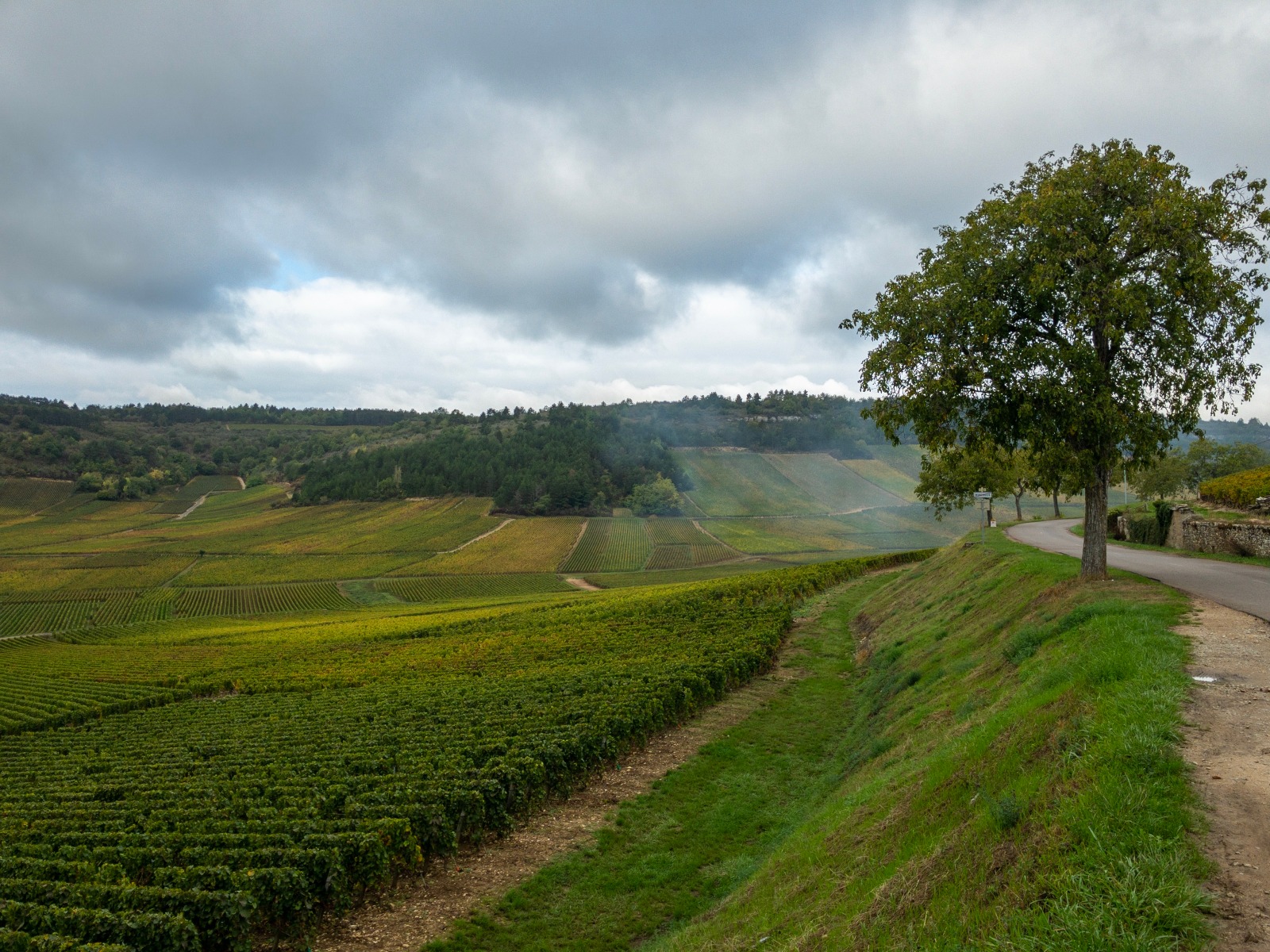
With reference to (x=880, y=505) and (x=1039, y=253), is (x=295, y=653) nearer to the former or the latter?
(x=1039, y=253)

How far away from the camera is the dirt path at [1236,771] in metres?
5.23

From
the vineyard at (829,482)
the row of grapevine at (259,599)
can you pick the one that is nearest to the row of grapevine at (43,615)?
the row of grapevine at (259,599)

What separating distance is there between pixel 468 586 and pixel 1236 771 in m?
89.7

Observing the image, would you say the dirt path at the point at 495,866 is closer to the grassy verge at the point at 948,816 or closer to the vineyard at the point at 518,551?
the grassy verge at the point at 948,816

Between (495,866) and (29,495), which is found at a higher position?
(495,866)

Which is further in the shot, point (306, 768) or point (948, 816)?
point (306, 768)

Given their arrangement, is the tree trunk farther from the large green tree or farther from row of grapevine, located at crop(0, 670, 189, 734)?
row of grapevine, located at crop(0, 670, 189, 734)

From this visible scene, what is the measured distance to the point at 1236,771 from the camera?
7.16m

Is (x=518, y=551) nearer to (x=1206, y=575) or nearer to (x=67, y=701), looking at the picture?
(x=67, y=701)

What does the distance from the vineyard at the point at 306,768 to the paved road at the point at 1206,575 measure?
14500mm

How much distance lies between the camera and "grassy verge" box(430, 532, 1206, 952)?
5.97m

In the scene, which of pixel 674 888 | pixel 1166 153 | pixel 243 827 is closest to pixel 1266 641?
pixel 674 888

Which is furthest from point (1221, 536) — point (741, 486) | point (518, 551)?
point (741, 486)

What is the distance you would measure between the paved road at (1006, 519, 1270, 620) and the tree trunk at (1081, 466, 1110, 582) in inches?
63.7
